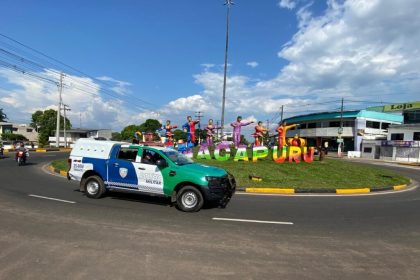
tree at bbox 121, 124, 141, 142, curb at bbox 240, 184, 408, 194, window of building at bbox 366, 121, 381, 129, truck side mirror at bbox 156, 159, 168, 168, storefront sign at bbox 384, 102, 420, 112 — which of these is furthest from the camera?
tree at bbox 121, 124, 141, 142

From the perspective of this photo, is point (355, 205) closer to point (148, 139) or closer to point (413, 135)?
point (148, 139)

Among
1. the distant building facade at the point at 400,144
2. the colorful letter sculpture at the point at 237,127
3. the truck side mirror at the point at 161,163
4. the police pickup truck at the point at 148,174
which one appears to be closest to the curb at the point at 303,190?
the police pickup truck at the point at 148,174

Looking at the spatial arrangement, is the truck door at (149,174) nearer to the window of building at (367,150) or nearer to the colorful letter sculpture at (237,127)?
the colorful letter sculpture at (237,127)

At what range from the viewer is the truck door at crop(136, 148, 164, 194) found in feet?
31.3

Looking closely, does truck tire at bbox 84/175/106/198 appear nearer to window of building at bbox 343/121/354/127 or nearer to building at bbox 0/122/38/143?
window of building at bbox 343/121/354/127

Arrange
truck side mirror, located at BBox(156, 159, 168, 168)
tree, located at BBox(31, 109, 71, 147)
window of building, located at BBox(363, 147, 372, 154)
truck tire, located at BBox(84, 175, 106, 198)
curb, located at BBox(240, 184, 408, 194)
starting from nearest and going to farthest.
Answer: truck side mirror, located at BBox(156, 159, 168, 168) → truck tire, located at BBox(84, 175, 106, 198) → curb, located at BBox(240, 184, 408, 194) → window of building, located at BBox(363, 147, 372, 154) → tree, located at BBox(31, 109, 71, 147)

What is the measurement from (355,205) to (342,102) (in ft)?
166

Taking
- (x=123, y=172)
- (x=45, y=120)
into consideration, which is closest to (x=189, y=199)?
(x=123, y=172)

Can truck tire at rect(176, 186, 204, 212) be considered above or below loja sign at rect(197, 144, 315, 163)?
below

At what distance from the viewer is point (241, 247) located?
19.9ft

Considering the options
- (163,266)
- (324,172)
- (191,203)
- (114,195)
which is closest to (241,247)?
(163,266)

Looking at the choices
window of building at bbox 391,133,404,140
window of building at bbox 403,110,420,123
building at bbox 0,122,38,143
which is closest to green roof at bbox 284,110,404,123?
window of building at bbox 403,110,420,123

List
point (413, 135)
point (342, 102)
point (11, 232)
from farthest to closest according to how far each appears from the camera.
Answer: point (342, 102) < point (413, 135) < point (11, 232)

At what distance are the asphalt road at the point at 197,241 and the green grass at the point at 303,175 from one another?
4682 mm
